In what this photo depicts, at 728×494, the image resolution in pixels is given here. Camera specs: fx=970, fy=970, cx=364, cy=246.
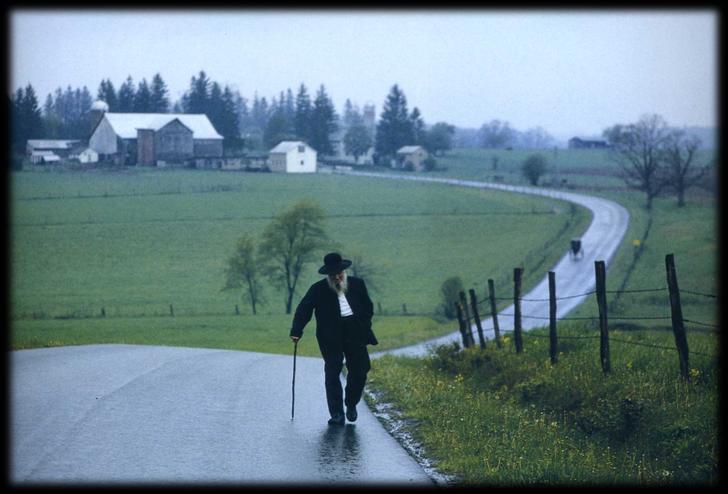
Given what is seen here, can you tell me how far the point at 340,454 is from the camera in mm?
10062

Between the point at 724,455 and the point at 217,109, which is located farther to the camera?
the point at 217,109

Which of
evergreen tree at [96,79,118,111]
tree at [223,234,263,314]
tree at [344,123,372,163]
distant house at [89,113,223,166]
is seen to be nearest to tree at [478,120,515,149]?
tree at [344,123,372,163]

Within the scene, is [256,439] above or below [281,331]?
above

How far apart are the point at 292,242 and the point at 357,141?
38658 millimetres

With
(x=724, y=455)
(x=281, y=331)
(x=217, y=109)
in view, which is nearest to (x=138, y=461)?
(x=724, y=455)

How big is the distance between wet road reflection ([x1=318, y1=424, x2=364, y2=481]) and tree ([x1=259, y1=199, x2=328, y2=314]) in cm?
4945

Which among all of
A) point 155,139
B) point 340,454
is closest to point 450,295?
point 155,139

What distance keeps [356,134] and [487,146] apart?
5998 cm

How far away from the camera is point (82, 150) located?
6862 centimetres

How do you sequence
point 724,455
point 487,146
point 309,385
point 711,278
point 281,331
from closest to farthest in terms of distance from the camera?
1. point 724,455
2. point 309,385
3. point 281,331
4. point 711,278
5. point 487,146

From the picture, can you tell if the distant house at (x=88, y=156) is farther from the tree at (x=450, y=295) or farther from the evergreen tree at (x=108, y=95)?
the tree at (x=450, y=295)

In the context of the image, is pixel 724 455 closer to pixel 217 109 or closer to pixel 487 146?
pixel 217 109

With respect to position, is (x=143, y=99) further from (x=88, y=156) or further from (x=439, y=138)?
(x=439, y=138)

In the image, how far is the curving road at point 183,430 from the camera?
9.00 m
